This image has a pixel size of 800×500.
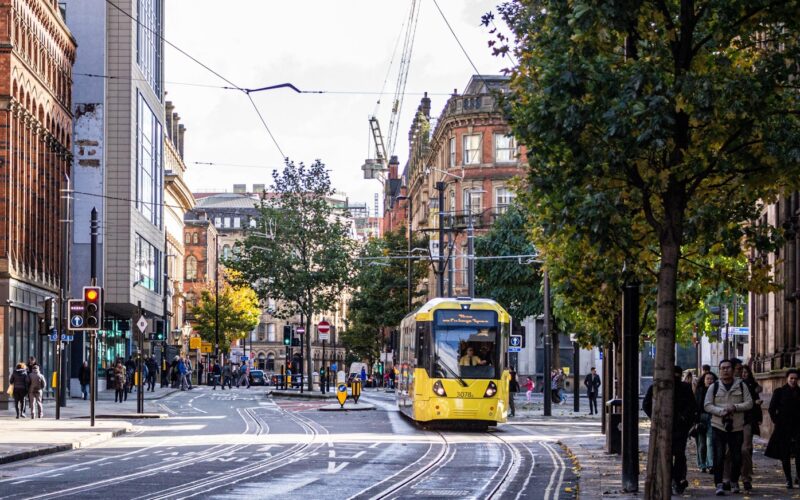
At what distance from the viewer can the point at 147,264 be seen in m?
75.8

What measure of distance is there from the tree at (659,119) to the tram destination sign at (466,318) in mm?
19052

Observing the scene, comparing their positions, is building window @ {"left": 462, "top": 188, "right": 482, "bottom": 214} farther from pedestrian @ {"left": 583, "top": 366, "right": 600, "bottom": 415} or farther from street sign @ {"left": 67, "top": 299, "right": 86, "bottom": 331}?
street sign @ {"left": 67, "top": 299, "right": 86, "bottom": 331}

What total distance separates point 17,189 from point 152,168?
25875mm

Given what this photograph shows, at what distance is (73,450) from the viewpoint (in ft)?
93.4

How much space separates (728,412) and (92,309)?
64.8 feet

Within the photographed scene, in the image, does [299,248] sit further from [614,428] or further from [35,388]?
[614,428]

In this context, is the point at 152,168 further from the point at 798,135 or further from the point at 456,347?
the point at 798,135

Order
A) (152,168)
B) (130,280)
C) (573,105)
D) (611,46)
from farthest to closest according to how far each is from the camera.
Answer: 1. (152,168)
2. (130,280)
3. (611,46)
4. (573,105)

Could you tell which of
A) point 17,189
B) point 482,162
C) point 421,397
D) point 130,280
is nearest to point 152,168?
point 130,280

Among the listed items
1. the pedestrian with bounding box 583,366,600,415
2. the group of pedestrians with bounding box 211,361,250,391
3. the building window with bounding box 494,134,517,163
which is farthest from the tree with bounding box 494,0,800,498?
the building window with bounding box 494,134,517,163

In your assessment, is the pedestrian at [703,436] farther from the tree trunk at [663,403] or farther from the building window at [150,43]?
the building window at [150,43]

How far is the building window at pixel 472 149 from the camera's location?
286 feet

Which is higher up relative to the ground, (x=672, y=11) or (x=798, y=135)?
(x=672, y=11)

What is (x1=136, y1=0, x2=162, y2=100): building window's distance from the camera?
71250mm
